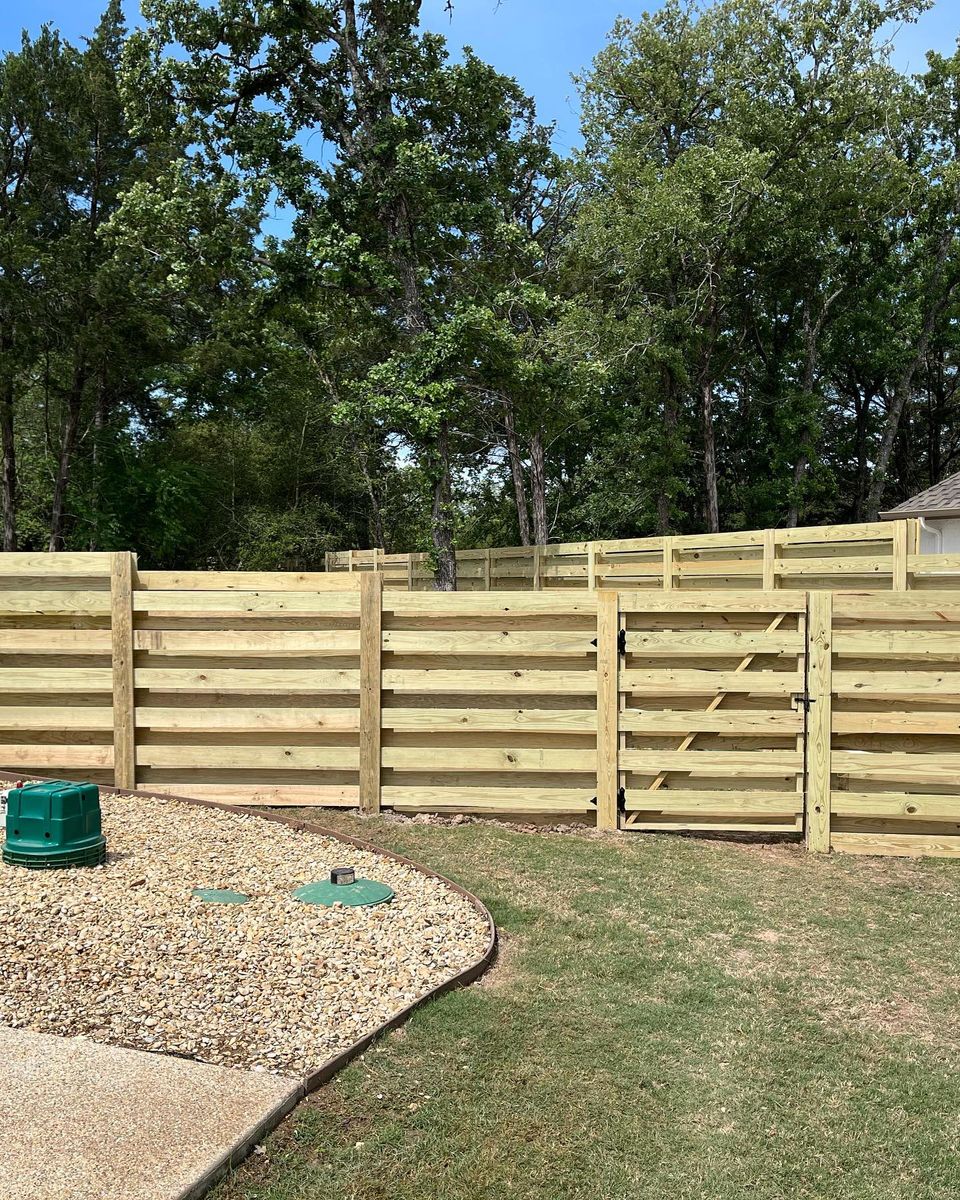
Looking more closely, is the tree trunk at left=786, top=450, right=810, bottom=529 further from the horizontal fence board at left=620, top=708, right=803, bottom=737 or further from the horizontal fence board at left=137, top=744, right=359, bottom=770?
the horizontal fence board at left=137, top=744, right=359, bottom=770

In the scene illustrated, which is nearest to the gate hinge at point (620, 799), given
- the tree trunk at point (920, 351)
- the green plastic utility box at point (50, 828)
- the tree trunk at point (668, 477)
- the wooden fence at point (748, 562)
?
the wooden fence at point (748, 562)

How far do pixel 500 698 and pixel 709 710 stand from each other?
4.67 feet

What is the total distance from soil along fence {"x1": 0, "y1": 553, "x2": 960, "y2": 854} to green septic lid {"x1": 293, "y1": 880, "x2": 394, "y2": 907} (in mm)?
1684

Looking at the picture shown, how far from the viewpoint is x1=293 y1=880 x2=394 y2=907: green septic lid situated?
466 cm

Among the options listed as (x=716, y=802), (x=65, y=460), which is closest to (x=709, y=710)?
(x=716, y=802)

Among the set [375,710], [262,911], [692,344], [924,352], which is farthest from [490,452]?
[262,911]

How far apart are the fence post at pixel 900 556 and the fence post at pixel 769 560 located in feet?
4.40

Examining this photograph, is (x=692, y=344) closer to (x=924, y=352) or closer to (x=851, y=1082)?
(x=924, y=352)

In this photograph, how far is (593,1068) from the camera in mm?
3342

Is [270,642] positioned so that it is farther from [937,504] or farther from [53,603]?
[937,504]

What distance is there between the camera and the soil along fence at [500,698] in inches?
237

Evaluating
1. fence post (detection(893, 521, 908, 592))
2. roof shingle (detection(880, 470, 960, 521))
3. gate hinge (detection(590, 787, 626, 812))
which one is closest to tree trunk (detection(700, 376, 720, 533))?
roof shingle (detection(880, 470, 960, 521))

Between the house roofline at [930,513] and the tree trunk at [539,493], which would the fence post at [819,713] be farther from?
the tree trunk at [539,493]

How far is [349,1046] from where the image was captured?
3338 millimetres
